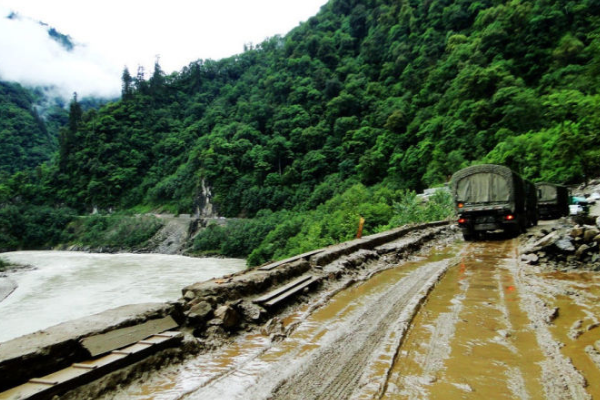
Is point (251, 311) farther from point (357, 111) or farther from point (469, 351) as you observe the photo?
point (357, 111)

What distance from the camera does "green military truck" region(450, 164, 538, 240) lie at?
12.5 meters

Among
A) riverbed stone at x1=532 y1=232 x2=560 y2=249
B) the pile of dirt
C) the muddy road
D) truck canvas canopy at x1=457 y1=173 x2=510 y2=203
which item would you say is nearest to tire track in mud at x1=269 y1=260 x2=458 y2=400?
the muddy road

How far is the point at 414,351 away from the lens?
338cm

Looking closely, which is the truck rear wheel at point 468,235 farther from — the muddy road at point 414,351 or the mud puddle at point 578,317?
the muddy road at point 414,351

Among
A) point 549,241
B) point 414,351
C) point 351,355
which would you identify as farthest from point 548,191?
point 351,355

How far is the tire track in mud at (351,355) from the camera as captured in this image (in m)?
2.71

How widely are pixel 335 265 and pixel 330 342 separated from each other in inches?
152

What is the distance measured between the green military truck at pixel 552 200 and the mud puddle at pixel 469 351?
18317 millimetres

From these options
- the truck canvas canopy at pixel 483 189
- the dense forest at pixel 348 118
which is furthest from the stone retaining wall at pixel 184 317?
the dense forest at pixel 348 118

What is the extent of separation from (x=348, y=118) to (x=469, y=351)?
229ft

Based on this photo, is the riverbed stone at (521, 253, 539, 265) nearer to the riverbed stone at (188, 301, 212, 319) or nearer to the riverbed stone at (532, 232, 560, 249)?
the riverbed stone at (532, 232, 560, 249)

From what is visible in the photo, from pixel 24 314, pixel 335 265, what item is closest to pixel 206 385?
pixel 335 265

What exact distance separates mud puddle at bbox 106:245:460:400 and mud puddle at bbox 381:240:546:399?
0.46 m

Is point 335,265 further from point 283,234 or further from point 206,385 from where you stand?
point 283,234
